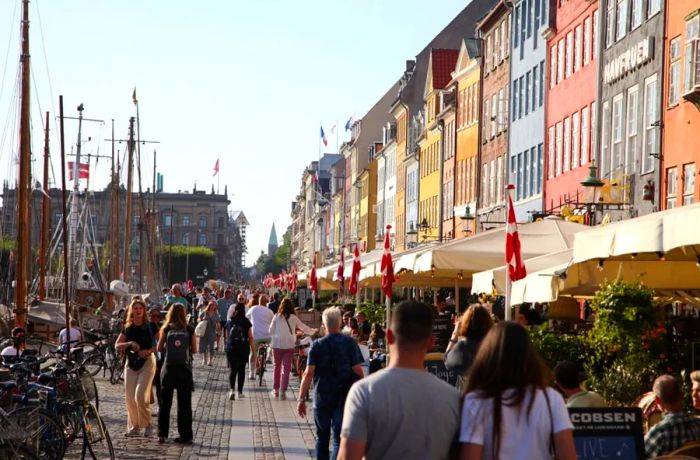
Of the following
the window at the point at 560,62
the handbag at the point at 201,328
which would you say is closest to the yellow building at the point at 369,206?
the window at the point at 560,62

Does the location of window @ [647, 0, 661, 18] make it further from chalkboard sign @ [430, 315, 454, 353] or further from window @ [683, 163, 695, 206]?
chalkboard sign @ [430, 315, 454, 353]

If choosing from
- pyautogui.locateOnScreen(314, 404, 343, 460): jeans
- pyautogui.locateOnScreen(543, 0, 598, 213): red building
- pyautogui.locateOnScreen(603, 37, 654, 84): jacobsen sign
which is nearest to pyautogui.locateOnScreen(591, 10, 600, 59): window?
pyautogui.locateOnScreen(543, 0, 598, 213): red building

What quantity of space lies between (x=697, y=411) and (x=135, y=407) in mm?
9910

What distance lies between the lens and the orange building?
105ft

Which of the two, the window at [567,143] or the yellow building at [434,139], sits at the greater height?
the yellow building at [434,139]

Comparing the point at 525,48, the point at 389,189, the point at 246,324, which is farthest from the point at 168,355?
the point at 389,189

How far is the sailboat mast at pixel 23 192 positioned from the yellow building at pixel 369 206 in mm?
81949

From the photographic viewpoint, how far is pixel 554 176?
48.2m

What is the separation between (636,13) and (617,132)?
3.24m

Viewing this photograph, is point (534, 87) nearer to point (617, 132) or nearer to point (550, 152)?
point (550, 152)

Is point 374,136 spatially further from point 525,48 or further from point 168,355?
point 168,355

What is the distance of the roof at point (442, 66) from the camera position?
80.7 m

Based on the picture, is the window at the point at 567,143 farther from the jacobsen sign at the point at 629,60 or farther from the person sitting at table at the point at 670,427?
the person sitting at table at the point at 670,427

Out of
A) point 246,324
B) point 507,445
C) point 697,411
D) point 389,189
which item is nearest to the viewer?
point 507,445
